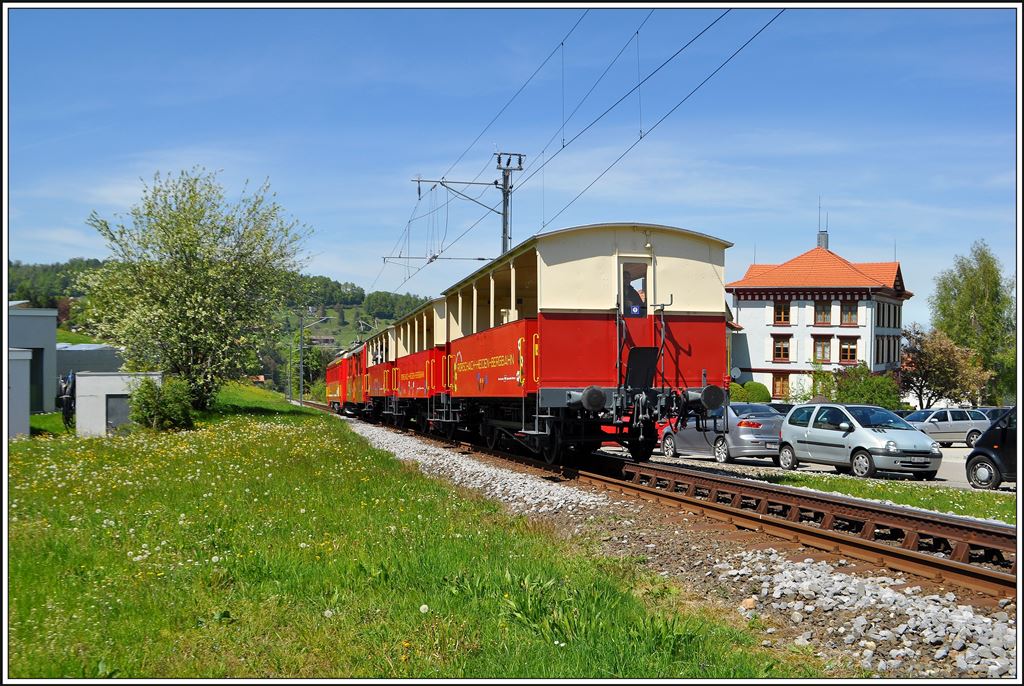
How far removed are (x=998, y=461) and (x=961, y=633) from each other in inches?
435

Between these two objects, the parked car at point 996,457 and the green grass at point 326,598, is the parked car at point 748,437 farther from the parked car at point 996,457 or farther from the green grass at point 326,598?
the green grass at point 326,598

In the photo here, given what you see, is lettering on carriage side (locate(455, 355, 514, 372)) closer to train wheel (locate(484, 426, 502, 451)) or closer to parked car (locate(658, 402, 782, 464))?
train wheel (locate(484, 426, 502, 451))

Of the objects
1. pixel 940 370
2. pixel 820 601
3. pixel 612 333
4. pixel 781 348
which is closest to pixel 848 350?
pixel 781 348

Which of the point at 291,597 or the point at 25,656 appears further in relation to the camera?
the point at 291,597

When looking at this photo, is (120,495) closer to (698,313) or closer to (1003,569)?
(698,313)

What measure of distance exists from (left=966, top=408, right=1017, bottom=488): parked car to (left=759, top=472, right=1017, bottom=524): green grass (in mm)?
1057

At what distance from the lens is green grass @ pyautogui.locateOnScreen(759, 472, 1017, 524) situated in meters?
11.6

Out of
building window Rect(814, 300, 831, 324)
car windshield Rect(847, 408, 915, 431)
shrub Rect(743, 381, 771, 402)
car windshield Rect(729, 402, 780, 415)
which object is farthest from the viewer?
building window Rect(814, 300, 831, 324)

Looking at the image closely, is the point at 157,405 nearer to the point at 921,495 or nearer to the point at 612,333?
the point at 612,333

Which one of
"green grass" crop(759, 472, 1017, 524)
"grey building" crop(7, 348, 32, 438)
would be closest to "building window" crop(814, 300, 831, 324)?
"green grass" crop(759, 472, 1017, 524)

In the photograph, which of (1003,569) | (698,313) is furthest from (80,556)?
(698,313)

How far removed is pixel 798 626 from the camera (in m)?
6.31

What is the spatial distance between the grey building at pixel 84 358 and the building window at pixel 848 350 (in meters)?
44.6

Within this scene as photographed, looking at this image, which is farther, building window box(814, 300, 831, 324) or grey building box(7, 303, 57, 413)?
building window box(814, 300, 831, 324)
